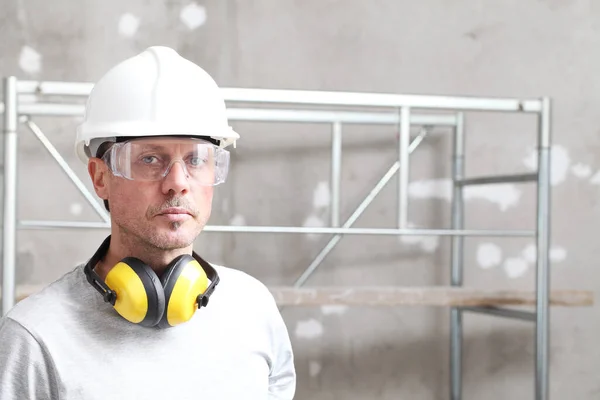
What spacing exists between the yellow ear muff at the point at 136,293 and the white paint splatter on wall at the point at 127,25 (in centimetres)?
209

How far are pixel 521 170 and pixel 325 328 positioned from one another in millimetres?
957

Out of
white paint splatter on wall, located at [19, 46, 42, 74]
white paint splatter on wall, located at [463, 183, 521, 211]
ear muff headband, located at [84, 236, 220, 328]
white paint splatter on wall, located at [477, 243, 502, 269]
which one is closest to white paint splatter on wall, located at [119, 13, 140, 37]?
white paint splatter on wall, located at [19, 46, 42, 74]

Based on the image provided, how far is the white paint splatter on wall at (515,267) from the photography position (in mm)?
3297

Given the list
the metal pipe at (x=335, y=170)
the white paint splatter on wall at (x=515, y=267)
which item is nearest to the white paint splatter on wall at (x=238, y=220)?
the metal pipe at (x=335, y=170)

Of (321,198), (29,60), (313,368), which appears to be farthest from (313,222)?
(29,60)

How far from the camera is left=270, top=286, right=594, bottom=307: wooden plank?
103 inches

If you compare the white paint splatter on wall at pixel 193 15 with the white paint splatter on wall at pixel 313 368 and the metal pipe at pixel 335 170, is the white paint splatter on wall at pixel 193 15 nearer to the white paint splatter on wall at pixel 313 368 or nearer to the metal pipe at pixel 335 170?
the metal pipe at pixel 335 170

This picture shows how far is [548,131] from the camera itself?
8.66ft

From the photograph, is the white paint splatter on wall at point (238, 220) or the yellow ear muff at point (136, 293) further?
the white paint splatter on wall at point (238, 220)

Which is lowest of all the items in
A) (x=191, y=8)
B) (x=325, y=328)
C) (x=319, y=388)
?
(x=319, y=388)

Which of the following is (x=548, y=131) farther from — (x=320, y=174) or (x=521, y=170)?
(x=320, y=174)

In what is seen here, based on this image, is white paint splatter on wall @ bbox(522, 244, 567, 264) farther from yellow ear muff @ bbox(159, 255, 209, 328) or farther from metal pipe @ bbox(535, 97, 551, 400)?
Result: yellow ear muff @ bbox(159, 255, 209, 328)

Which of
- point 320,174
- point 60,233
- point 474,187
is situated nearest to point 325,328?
point 320,174

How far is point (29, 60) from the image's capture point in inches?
120
